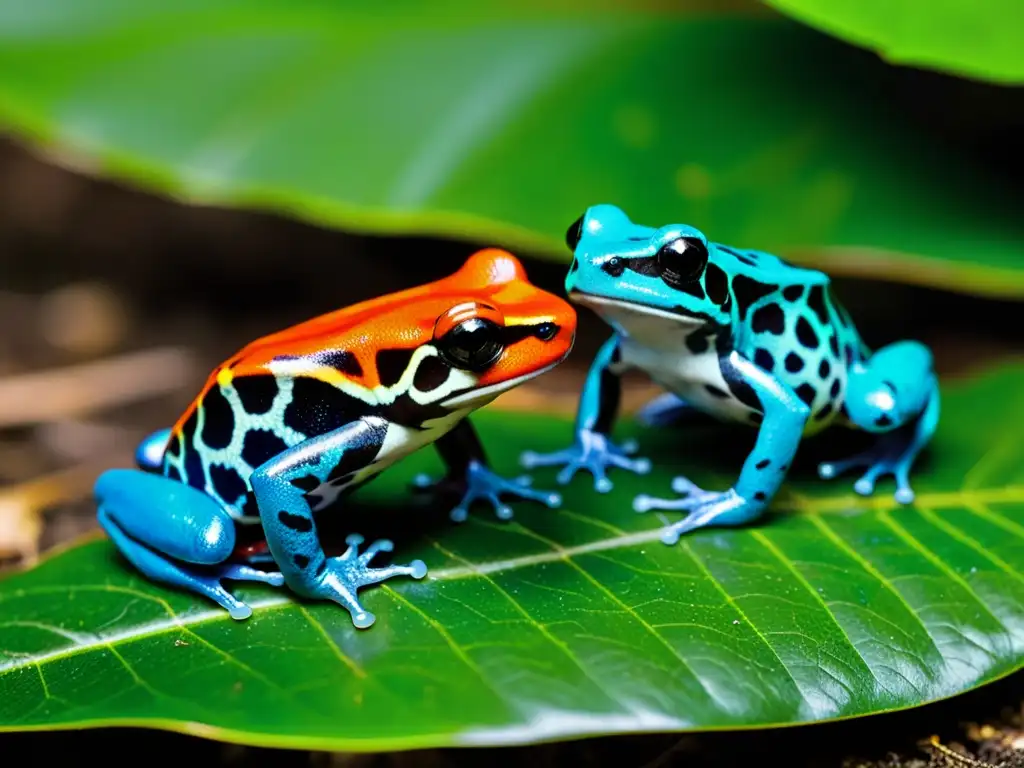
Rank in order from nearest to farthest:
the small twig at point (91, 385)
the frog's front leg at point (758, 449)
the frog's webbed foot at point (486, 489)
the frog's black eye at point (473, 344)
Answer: the frog's black eye at point (473, 344) → the frog's front leg at point (758, 449) → the frog's webbed foot at point (486, 489) → the small twig at point (91, 385)

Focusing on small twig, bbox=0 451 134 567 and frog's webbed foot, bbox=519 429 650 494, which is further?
small twig, bbox=0 451 134 567

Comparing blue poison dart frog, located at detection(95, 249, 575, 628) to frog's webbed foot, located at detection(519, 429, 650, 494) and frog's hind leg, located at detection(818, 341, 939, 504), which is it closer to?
frog's webbed foot, located at detection(519, 429, 650, 494)

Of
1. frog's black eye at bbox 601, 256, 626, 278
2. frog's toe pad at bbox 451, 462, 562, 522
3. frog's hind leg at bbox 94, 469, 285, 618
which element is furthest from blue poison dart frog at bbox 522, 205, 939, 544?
frog's hind leg at bbox 94, 469, 285, 618

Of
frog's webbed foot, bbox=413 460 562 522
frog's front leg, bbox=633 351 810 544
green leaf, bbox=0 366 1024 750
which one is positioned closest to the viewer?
green leaf, bbox=0 366 1024 750

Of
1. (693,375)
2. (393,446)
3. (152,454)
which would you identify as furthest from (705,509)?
(152,454)

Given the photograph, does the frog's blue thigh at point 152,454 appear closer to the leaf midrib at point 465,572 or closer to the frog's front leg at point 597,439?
the leaf midrib at point 465,572

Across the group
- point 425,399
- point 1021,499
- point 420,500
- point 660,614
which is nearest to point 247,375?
point 425,399

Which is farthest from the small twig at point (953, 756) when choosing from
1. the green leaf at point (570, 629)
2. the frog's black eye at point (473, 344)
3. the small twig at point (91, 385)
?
the small twig at point (91, 385)
